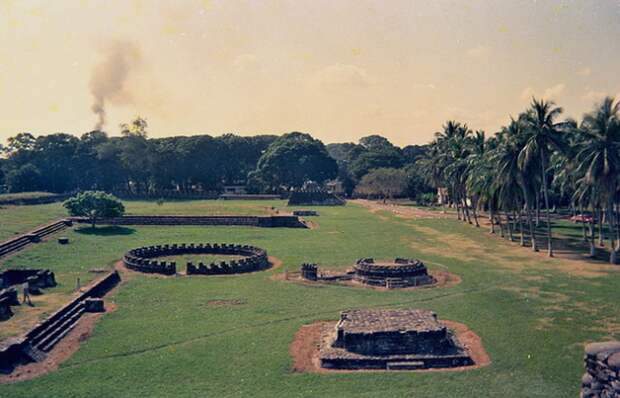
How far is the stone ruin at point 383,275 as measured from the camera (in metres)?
35.7

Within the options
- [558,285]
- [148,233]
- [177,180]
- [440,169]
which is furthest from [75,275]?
[177,180]

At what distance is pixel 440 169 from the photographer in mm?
79000

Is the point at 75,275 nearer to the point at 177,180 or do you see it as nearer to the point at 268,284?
the point at 268,284

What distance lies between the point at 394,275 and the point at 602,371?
2126cm

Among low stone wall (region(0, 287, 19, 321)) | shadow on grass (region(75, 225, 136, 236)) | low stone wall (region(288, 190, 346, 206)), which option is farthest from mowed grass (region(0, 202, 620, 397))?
low stone wall (region(288, 190, 346, 206))

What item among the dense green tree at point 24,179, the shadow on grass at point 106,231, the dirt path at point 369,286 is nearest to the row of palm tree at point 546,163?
the dirt path at point 369,286

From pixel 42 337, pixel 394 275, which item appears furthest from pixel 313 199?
pixel 42 337

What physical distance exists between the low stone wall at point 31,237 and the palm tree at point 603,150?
4784 centimetres

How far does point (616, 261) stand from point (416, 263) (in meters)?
17.3

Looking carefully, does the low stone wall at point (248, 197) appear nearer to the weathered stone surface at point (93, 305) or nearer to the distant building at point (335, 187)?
the distant building at point (335, 187)

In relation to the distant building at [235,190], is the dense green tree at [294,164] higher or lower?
higher

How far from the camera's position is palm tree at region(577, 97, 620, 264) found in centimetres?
4009

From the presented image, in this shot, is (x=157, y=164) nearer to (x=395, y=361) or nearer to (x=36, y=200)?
(x=36, y=200)

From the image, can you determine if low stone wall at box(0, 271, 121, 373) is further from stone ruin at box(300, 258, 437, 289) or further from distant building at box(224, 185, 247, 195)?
distant building at box(224, 185, 247, 195)
